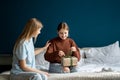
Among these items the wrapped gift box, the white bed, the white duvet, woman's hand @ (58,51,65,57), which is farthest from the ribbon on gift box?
the white duvet

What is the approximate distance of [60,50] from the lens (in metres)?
3.47

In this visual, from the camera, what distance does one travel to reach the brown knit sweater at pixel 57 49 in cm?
Result: 340

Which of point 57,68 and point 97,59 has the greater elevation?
point 97,59

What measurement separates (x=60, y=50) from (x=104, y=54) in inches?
39.2

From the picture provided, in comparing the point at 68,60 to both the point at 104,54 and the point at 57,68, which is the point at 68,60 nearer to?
the point at 57,68

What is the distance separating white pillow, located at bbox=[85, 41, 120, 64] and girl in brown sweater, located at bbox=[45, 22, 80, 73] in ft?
2.34

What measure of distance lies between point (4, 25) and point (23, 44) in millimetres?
1792

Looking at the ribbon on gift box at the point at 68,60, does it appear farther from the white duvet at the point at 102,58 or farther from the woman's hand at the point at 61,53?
the white duvet at the point at 102,58

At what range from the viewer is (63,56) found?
328 cm

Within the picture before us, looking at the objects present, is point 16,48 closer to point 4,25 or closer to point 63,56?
point 63,56

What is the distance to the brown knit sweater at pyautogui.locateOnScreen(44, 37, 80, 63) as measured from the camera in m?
3.40

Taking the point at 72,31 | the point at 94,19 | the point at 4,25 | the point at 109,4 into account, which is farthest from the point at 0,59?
the point at 109,4

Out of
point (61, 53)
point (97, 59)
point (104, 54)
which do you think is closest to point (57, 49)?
point (61, 53)

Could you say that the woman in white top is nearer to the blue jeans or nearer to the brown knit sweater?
the blue jeans
